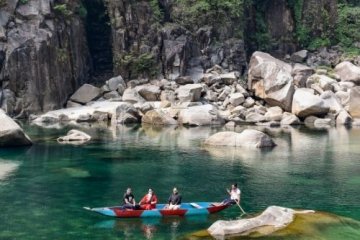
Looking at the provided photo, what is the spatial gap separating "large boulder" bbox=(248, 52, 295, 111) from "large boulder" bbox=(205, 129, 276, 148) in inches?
818

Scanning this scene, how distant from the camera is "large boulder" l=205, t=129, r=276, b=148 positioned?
161ft

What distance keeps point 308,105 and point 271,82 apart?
6.71 metres

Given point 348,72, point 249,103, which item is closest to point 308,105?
point 249,103

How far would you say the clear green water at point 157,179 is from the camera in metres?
26.0

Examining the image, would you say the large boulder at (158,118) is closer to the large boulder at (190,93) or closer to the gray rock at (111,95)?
the large boulder at (190,93)

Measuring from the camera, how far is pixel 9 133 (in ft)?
156

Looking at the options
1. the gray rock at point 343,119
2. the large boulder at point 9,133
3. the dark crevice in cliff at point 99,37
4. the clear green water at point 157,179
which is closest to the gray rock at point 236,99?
the gray rock at point 343,119

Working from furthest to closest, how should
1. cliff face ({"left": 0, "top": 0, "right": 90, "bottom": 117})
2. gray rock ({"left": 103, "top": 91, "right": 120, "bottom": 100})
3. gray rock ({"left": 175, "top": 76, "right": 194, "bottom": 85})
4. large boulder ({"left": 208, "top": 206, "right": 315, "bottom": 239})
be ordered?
gray rock ({"left": 175, "top": 76, "right": 194, "bottom": 85})
gray rock ({"left": 103, "top": 91, "right": 120, "bottom": 100})
cliff face ({"left": 0, "top": 0, "right": 90, "bottom": 117})
large boulder ({"left": 208, "top": 206, "right": 315, "bottom": 239})

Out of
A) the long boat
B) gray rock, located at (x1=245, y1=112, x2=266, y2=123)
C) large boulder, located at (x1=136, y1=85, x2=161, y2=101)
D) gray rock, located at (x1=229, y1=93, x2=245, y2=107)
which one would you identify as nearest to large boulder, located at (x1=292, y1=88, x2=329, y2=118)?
gray rock, located at (x1=245, y1=112, x2=266, y2=123)

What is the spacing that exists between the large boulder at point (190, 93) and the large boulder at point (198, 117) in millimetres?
3890

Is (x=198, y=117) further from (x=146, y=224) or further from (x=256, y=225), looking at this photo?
(x=256, y=225)

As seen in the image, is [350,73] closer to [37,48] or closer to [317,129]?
[317,129]

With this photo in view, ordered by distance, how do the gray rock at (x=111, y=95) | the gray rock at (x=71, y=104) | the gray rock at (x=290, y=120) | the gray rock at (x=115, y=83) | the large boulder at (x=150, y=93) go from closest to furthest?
1. the gray rock at (x=290, y=120)
2. the large boulder at (x=150, y=93)
3. the gray rock at (x=71, y=104)
4. the gray rock at (x=111, y=95)
5. the gray rock at (x=115, y=83)

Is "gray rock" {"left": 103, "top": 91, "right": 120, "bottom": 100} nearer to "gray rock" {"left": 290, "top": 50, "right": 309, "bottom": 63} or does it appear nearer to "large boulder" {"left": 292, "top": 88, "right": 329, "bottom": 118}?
"large boulder" {"left": 292, "top": 88, "right": 329, "bottom": 118}
